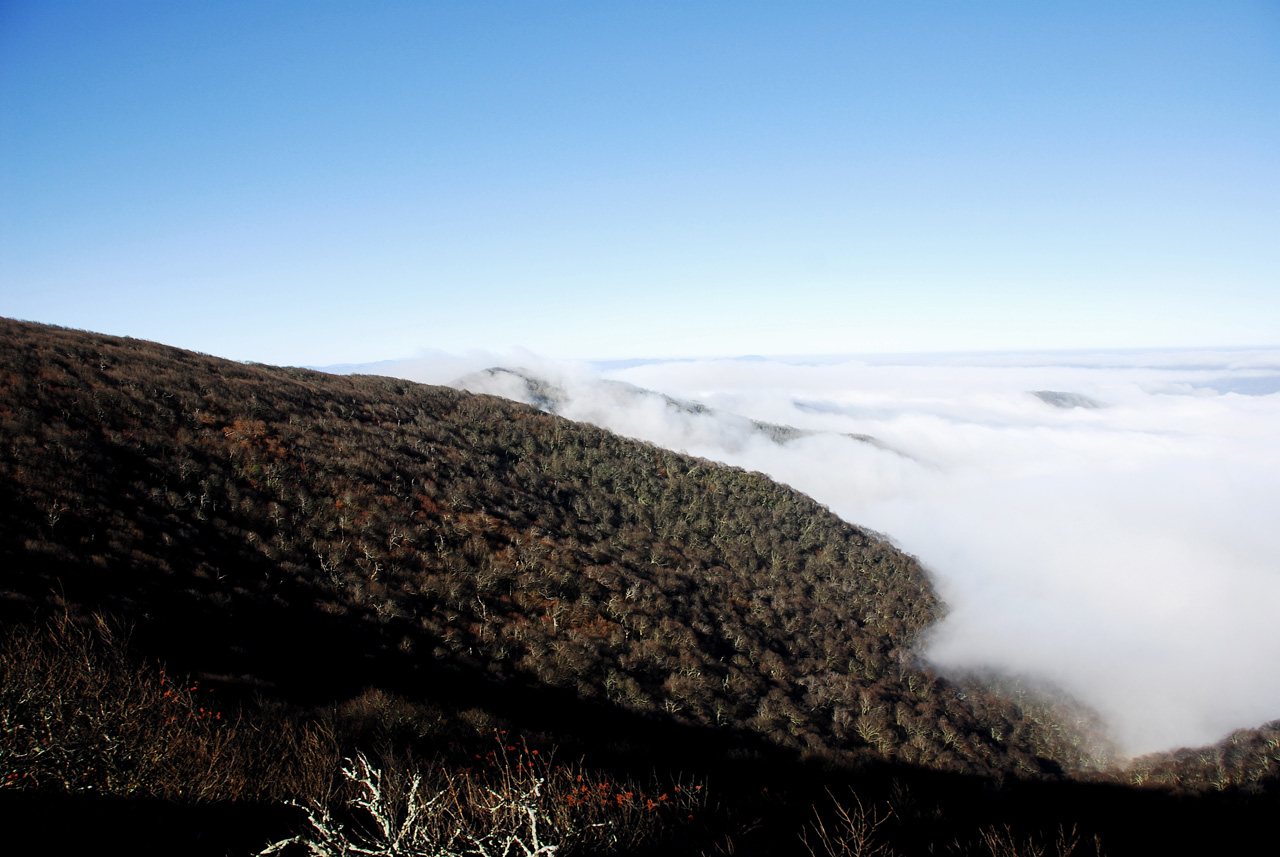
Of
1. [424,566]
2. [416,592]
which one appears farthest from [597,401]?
[416,592]

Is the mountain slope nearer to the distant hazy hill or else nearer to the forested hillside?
the forested hillside

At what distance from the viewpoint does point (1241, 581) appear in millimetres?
160500

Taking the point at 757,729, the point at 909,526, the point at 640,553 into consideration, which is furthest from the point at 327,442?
the point at 909,526

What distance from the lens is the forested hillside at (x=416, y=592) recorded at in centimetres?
957

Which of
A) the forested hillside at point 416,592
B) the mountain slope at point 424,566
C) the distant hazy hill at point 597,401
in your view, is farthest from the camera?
the distant hazy hill at point 597,401

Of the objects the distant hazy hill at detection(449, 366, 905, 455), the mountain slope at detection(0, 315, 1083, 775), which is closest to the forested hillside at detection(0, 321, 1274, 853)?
the mountain slope at detection(0, 315, 1083, 775)

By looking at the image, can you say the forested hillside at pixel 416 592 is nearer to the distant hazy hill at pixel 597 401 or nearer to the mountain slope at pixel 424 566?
the mountain slope at pixel 424 566

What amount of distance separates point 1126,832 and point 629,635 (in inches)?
562

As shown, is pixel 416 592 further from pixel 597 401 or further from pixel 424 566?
pixel 597 401

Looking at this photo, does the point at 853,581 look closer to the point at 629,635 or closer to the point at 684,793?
the point at 629,635

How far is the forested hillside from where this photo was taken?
9.57m

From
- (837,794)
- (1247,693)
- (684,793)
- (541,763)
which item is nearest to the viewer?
(684,793)

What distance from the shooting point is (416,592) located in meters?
15.0

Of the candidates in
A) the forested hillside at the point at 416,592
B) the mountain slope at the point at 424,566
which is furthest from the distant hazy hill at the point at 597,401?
the forested hillside at the point at 416,592
